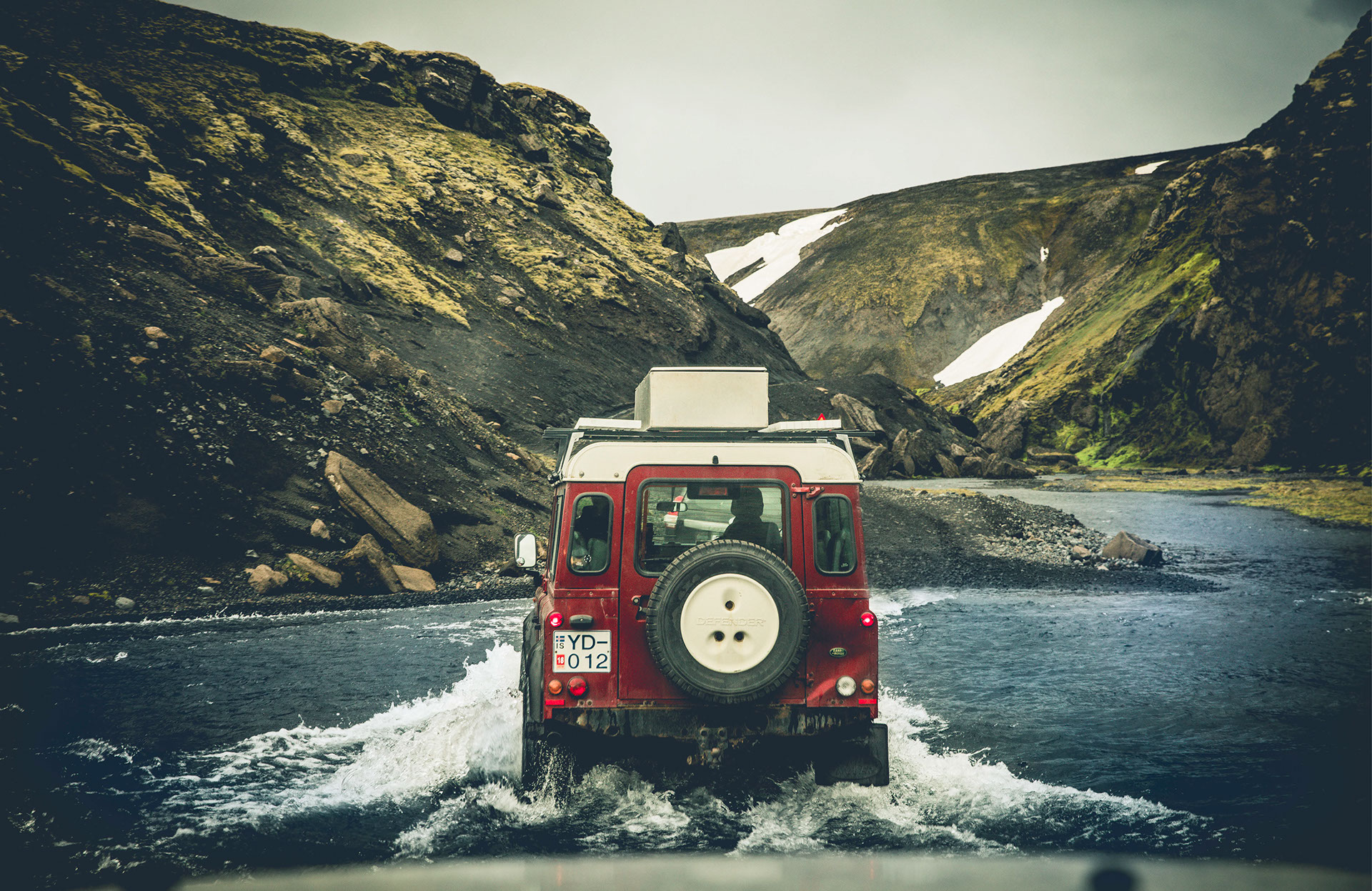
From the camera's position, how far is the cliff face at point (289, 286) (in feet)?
64.8

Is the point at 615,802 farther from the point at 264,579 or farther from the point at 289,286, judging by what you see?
the point at 289,286

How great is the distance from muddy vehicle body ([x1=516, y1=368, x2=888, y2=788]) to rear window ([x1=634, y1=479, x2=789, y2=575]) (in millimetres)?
13

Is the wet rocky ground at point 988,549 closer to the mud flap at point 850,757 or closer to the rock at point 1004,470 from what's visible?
the mud flap at point 850,757

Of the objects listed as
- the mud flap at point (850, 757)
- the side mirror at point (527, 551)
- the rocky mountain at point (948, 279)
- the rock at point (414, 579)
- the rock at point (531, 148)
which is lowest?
the rock at point (414, 579)

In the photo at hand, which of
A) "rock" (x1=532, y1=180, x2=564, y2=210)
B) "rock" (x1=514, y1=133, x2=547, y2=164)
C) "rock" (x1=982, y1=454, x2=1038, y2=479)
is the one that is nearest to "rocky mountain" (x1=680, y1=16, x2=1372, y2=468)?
"rock" (x1=982, y1=454, x2=1038, y2=479)

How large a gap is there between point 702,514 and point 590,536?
3.09ft

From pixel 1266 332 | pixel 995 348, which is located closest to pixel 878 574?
pixel 1266 332

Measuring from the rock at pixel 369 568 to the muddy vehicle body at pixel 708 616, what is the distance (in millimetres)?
14724

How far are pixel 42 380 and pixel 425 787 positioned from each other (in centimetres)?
1763

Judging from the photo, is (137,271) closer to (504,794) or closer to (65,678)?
(65,678)

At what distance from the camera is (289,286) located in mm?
31453

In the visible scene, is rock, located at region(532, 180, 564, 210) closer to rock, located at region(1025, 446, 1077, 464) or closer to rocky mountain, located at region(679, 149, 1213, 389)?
rock, located at region(1025, 446, 1077, 464)

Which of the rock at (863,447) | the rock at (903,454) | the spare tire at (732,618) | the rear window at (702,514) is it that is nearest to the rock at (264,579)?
the rear window at (702,514)

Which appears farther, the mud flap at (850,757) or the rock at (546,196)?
the rock at (546,196)
